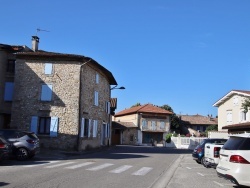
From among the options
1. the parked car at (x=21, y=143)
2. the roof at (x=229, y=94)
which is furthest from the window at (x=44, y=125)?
the roof at (x=229, y=94)

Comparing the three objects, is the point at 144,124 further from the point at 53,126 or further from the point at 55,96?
the point at 53,126

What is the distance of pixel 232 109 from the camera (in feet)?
160

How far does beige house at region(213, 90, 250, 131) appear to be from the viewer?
46.0m

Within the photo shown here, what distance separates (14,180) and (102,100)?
1024 inches

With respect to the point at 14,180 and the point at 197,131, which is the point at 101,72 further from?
the point at 197,131

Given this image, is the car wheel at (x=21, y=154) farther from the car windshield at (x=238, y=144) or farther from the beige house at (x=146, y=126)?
the beige house at (x=146, y=126)

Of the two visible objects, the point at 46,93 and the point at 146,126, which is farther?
the point at 146,126

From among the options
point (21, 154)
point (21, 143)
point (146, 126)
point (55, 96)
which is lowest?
point (21, 154)

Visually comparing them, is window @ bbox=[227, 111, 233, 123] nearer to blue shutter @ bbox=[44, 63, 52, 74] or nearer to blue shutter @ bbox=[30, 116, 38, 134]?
blue shutter @ bbox=[44, 63, 52, 74]

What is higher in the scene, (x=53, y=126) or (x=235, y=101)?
(x=235, y=101)

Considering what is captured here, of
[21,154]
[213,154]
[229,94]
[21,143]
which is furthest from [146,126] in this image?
[213,154]

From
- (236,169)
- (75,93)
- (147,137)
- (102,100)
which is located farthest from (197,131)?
(236,169)

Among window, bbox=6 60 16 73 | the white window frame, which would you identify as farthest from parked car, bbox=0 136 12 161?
the white window frame

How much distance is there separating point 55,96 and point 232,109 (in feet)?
95.4
